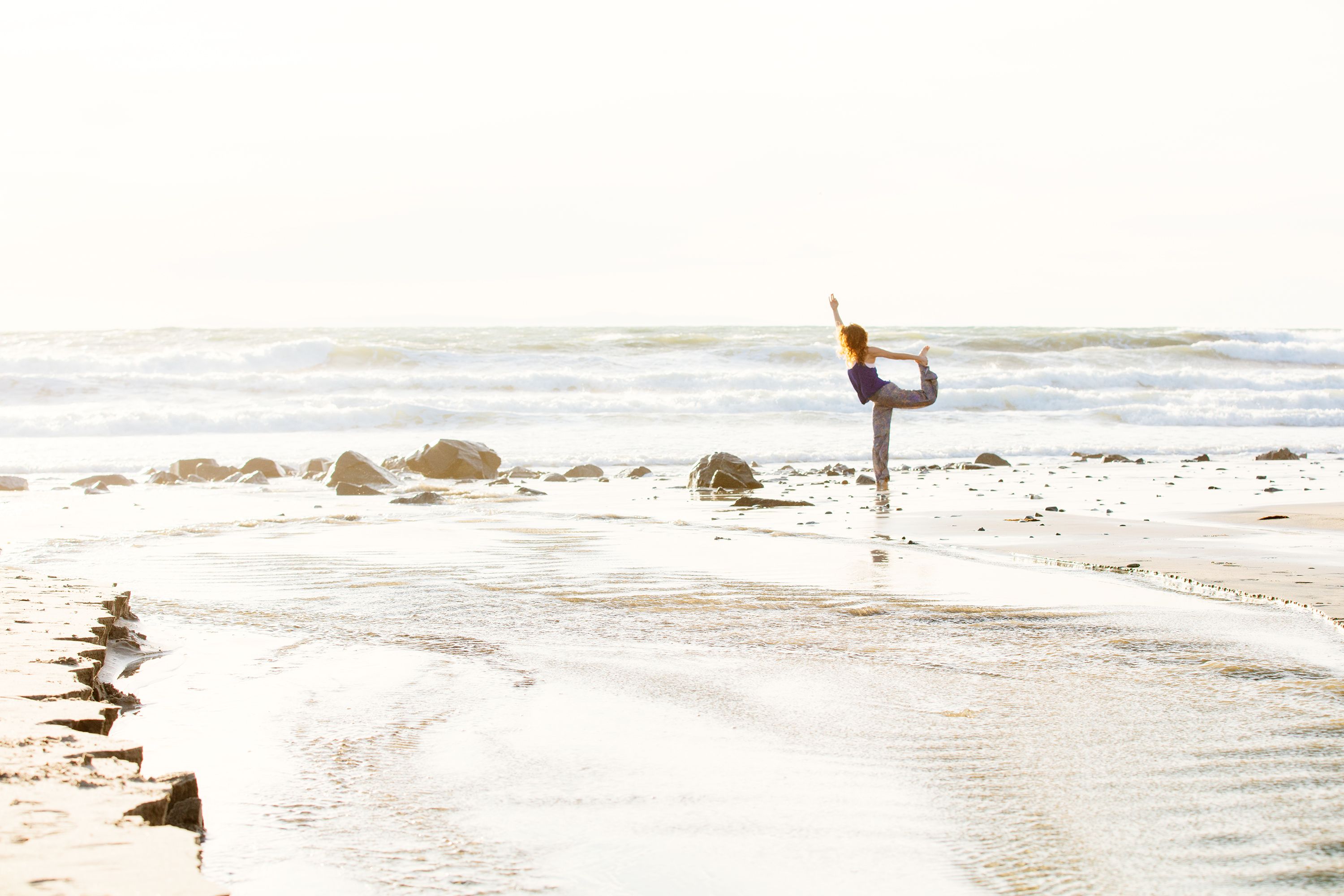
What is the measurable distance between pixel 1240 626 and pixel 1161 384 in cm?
2912

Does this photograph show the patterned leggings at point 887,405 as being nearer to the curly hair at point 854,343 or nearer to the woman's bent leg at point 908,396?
the woman's bent leg at point 908,396

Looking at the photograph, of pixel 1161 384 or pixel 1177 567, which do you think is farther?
pixel 1161 384

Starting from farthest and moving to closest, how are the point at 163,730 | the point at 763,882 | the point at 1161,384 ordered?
Answer: the point at 1161,384
the point at 163,730
the point at 763,882

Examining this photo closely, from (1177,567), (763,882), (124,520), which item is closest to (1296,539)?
(1177,567)

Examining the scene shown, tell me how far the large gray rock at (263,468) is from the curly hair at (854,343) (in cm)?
712

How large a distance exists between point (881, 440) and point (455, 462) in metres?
5.36

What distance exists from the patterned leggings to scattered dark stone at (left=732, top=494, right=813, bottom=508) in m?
1.63

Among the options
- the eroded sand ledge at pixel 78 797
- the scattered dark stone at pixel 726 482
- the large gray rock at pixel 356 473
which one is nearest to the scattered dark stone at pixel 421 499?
the large gray rock at pixel 356 473

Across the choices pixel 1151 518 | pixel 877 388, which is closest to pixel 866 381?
pixel 877 388

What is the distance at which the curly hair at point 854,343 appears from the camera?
1034cm

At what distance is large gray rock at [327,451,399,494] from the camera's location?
11.8m

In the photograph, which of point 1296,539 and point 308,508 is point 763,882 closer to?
point 1296,539

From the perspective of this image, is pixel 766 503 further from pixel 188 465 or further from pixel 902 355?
pixel 188 465

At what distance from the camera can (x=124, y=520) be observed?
858 cm
